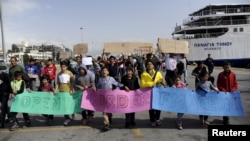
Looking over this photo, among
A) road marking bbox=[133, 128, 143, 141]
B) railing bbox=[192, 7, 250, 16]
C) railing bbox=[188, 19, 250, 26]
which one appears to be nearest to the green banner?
road marking bbox=[133, 128, 143, 141]

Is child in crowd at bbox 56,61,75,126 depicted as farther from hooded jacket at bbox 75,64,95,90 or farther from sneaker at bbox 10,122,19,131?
sneaker at bbox 10,122,19,131

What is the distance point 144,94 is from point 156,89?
0.33 metres

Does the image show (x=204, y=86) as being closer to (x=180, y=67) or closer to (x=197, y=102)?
(x=197, y=102)

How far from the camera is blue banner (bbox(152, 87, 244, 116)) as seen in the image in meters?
9.55

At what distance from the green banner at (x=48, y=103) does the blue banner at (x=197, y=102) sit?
2.09 m

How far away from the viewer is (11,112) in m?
9.96

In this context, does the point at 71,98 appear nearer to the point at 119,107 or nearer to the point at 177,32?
the point at 119,107

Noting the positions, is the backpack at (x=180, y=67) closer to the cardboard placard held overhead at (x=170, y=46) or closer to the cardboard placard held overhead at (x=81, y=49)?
the cardboard placard held overhead at (x=170, y=46)

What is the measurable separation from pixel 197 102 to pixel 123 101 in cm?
186

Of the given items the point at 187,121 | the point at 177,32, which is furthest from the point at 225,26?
the point at 187,121

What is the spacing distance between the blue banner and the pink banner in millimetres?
235

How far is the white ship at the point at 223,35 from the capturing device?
51.1m

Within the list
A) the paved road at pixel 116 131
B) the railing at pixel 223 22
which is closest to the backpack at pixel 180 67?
the paved road at pixel 116 131

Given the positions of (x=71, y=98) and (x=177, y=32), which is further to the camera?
(x=177, y=32)
